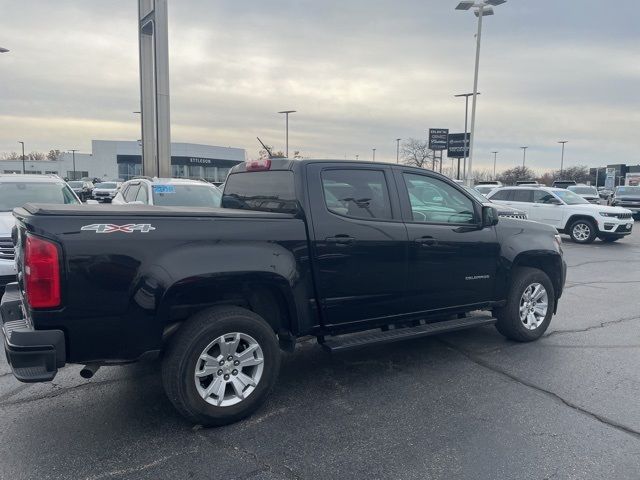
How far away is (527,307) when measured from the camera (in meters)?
5.57

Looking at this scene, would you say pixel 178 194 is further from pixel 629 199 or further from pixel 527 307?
pixel 629 199

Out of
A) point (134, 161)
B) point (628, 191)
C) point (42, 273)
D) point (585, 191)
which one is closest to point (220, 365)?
point (42, 273)

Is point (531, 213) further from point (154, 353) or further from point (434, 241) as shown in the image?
point (154, 353)

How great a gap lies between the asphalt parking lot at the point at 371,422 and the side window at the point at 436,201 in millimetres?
1443

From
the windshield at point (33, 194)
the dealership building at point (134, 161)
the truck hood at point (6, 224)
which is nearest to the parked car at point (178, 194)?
the windshield at point (33, 194)

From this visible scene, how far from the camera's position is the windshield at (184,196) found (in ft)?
32.1

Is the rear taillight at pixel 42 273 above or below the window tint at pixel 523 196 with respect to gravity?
below

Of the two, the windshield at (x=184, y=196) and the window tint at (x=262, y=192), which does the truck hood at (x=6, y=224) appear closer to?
the windshield at (x=184, y=196)

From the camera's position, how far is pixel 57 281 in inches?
121

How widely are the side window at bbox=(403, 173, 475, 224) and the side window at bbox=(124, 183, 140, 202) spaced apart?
798cm

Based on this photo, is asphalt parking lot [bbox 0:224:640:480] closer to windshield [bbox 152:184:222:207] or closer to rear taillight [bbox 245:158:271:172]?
rear taillight [bbox 245:158:271:172]

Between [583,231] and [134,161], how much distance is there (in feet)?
252

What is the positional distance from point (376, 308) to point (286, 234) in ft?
3.74

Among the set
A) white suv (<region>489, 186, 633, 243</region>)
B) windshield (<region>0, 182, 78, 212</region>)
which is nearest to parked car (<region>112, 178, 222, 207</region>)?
windshield (<region>0, 182, 78, 212</region>)
